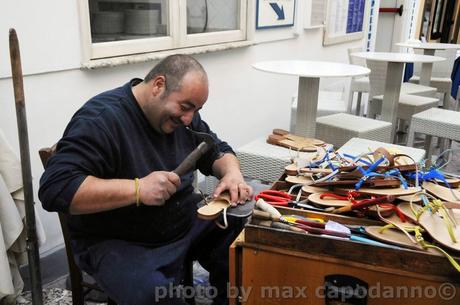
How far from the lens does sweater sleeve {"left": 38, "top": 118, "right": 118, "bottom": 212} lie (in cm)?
123

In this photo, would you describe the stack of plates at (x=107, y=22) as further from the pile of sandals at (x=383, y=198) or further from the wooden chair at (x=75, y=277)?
the pile of sandals at (x=383, y=198)

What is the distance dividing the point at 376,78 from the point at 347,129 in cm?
204

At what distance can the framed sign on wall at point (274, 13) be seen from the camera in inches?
148

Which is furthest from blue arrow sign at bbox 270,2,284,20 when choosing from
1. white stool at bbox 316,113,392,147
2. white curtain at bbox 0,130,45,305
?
white curtain at bbox 0,130,45,305

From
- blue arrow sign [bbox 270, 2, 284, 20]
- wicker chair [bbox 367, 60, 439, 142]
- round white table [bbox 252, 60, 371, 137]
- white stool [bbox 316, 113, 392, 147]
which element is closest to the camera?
round white table [bbox 252, 60, 371, 137]

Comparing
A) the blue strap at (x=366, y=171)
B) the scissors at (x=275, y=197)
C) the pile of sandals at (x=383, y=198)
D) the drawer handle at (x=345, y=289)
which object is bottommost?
the drawer handle at (x=345, y=289)

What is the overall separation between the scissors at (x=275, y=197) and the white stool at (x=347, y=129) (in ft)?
5.88

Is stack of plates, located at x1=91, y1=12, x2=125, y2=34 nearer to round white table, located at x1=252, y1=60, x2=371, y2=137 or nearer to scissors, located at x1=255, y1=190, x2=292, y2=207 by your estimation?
round white table, located at x1=252, y1=60, x2=371, y2=137

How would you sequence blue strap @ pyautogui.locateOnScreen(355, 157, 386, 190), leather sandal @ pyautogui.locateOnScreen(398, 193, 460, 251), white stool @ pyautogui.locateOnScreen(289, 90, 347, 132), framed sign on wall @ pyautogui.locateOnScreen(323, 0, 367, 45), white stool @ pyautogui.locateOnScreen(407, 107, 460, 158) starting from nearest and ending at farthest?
leather sandal @ pyautogui.locateOnScreen(398, 193, 460, 251) < blue strap @ pyautogui.locateOnScreen(355, 157, 386, 190) < white stool @ pyautogui.locateOnScreen(407, 107, 460, 158) < white stool @ pyautogui.locateOnScreen(289, 90, 347, 132) < framed sign on wall @ pyautogui.locateOnScreen(323, 0, 367, 45)

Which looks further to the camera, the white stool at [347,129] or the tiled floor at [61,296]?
the white stool at [347,129]

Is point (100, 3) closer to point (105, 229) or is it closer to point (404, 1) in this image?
point (105, 229)

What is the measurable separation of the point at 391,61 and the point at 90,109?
3022mm

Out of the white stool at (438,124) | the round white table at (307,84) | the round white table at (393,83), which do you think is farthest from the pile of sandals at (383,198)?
the round white table at (393,83)

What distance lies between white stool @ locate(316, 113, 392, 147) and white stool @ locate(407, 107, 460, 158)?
14.0 inches
